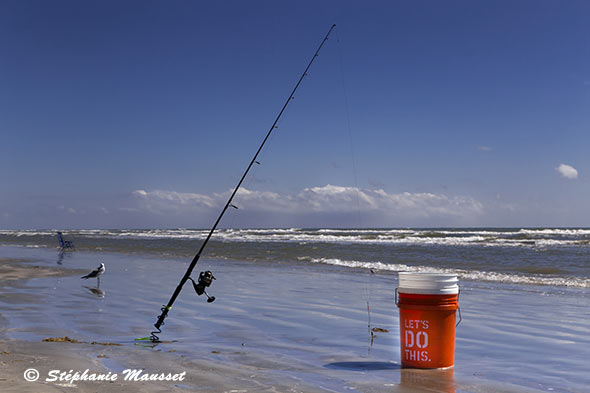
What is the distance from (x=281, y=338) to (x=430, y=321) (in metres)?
2.05

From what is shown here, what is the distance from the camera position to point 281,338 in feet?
20.6

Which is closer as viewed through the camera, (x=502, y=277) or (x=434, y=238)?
(x=502, y=277)

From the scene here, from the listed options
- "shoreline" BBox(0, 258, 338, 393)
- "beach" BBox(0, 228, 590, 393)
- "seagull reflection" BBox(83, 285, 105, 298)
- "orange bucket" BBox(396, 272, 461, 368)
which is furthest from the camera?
"seagull reflection" BBox(83, 285, 105, 298)

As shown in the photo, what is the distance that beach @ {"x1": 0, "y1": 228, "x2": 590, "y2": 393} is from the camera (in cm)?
432

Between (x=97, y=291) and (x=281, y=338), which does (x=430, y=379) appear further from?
(x=97, y=291)

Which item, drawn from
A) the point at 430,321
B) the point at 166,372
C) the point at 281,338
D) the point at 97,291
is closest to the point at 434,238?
the point at 97,291

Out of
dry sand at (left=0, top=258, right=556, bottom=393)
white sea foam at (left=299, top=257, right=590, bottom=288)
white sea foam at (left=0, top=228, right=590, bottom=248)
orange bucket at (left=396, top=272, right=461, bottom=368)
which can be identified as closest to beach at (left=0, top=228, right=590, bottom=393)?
dry sand at (left=0, top=258, right=556, bottom=393)

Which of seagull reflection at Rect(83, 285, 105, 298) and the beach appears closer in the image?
the beach

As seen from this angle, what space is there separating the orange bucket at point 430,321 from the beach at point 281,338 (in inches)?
5.3

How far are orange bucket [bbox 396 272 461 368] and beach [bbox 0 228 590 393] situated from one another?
136mm

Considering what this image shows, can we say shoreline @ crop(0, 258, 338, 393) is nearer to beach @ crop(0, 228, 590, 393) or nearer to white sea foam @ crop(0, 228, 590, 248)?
beach @ crop(0, 228, 590, 393)

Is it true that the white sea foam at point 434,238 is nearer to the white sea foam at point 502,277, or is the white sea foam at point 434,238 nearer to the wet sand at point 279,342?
the white sea foam at point 502,277

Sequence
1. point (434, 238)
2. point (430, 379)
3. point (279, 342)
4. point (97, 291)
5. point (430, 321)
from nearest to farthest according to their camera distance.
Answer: point (430, 379) < point (430, 321) < point (279, 342) < point (97, 291) < point (434, 238)

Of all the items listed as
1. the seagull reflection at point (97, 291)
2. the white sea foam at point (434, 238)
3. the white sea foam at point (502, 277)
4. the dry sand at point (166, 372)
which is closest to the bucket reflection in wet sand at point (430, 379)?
the dry sand at point (166, 372)
